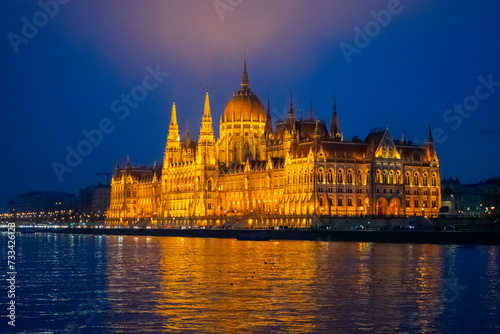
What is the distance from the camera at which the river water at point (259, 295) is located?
40.4 meters

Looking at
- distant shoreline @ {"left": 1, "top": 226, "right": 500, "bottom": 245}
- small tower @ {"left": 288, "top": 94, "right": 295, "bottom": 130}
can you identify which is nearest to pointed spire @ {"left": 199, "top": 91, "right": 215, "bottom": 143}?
small tower @ {"left": 288, "top": 94, "right": 295, "bottom": 130}

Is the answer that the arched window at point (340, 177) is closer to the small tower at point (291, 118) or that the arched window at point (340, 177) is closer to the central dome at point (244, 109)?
the small tower at point (291, 118)

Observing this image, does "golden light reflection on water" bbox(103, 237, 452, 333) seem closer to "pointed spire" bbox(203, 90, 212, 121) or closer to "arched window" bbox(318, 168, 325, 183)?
"arched window" bbox(318, 168, 325, 183)

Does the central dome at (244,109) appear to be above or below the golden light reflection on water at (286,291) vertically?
above

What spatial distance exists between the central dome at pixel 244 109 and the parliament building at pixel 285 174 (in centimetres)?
21

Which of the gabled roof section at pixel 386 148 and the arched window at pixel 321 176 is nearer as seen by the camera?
the arched window at pixel 321 176

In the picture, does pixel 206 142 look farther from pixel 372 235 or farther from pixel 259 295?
pixel 259 295

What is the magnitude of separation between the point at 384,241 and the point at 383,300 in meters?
71.3

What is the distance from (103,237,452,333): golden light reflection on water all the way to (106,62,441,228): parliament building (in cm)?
5949

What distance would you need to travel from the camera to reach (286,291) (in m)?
52.4

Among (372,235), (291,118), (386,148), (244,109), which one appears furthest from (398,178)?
(244,109)

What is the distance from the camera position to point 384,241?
11888 centimetres

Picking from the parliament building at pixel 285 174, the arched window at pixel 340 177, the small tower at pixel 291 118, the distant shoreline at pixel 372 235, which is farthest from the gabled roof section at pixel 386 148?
the distant shoreline at pixel 372 235

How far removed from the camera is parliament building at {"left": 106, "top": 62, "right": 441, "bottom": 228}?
144 m
